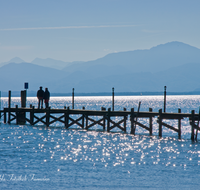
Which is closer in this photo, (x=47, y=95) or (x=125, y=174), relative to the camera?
(x=125, y=174)

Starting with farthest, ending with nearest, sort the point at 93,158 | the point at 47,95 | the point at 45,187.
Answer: the point at 47,95 < the point at 93,158 < the point at 45,187

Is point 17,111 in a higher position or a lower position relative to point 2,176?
higher

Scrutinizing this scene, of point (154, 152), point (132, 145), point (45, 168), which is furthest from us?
point (132, 145)

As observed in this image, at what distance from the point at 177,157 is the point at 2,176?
12.6 metres

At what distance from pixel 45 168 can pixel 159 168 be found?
6.91 meters

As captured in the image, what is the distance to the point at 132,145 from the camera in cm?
3094

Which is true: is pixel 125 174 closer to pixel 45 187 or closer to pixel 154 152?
pixel 45 187

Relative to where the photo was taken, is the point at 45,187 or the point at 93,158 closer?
the point at 45,187

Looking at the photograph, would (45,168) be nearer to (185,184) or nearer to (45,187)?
(45,187)

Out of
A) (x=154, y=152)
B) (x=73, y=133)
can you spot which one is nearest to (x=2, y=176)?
(x=154, y=152)

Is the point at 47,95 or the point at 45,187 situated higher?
the point at 47,95

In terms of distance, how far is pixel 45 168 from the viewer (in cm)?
2150

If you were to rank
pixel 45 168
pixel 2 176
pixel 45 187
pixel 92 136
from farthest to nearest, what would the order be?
pixel 92 136, pixel 45 168, pixel 2 176, pixel 45 187

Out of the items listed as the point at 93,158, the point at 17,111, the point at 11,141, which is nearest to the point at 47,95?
the point at 17,111
